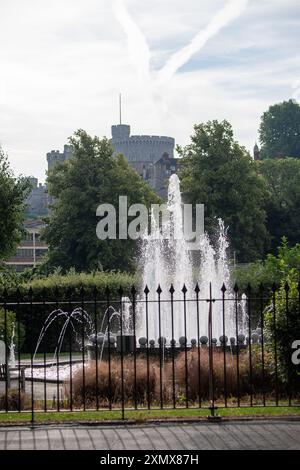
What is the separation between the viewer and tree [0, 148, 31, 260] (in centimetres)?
2875

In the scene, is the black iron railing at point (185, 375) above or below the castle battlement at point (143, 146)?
below

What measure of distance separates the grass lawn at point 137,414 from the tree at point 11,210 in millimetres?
16138

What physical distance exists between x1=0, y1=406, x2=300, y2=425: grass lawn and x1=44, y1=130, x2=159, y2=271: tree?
102ft

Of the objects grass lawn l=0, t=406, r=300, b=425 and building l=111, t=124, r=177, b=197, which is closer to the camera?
grass lawn l=0, t=406, r=300, b=425

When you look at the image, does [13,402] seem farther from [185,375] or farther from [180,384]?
[180,384]

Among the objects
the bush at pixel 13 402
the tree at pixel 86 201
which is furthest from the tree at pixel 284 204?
the bush at pixel 13 402

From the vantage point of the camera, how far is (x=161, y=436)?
1109cm

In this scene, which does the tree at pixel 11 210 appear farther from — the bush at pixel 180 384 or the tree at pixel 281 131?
the tree at pixel 281 131

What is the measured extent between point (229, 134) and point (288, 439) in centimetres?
4020

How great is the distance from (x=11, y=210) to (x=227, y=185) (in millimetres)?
21593

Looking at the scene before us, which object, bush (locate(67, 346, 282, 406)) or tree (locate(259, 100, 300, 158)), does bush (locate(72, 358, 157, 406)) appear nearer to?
bush (locate(67, 346, 282, 406))

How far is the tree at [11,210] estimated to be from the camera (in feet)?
94.3

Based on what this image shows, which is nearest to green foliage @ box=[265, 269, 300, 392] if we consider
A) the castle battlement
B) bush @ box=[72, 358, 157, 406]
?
bush @ box=[72, 358, 157, 406]
